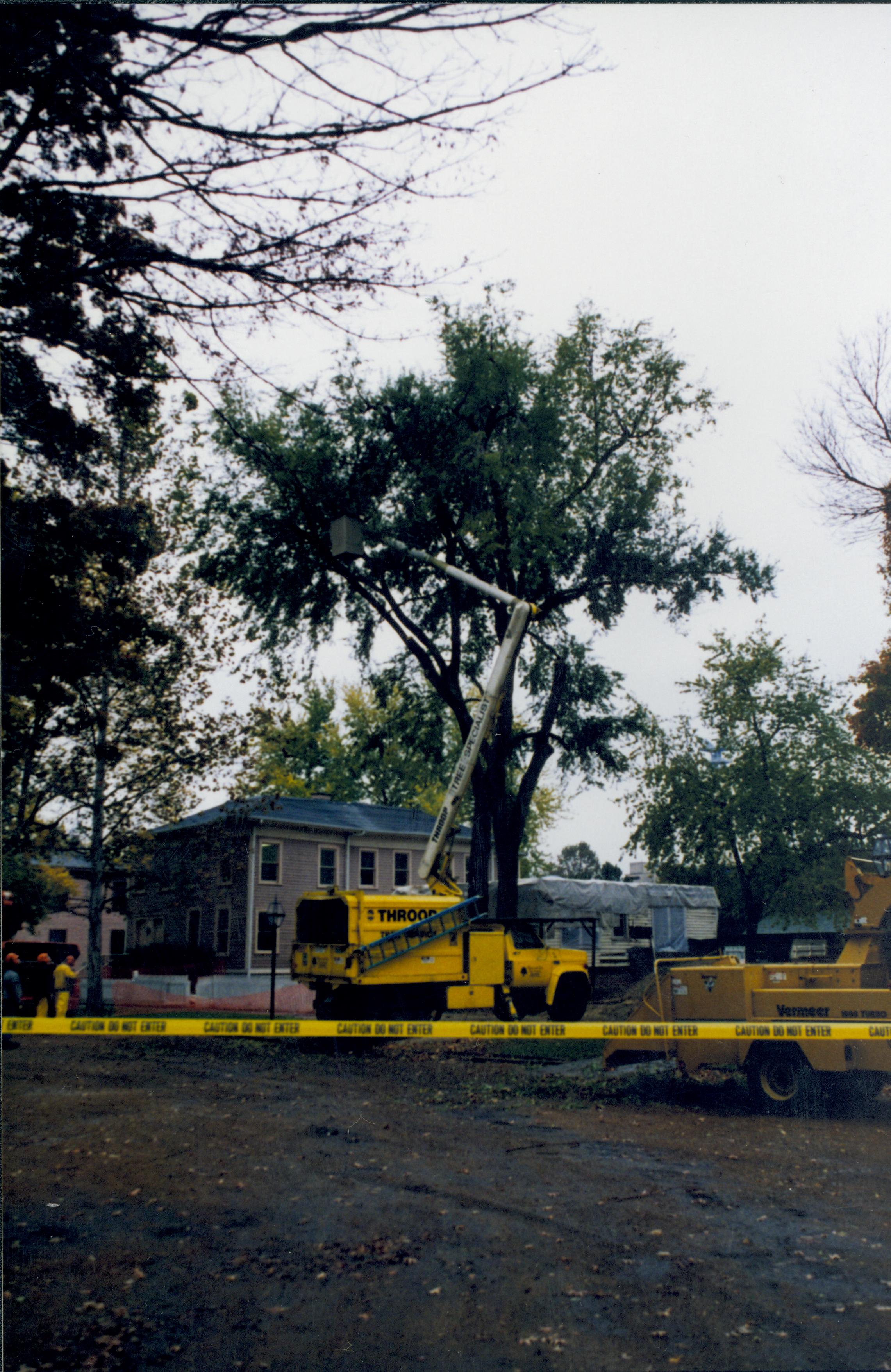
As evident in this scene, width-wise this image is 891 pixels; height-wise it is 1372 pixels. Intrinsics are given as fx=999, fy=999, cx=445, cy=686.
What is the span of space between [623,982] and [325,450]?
1649cm

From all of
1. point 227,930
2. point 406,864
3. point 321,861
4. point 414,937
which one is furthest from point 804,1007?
point 227,930

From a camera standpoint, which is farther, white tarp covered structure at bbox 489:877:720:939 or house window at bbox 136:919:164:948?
white tarp covered structure at bbox 489:877:720:939

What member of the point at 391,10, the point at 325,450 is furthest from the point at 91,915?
the point at 391,10

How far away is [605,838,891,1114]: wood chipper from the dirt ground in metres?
0.48

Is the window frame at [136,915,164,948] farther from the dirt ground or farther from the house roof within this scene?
the dirt ground

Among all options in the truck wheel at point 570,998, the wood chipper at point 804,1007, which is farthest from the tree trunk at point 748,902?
the wood chipper at point 804,1007

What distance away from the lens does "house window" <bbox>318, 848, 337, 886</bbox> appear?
72.8ft

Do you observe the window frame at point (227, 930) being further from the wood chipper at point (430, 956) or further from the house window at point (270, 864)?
the wood chipper at point (430, 956)

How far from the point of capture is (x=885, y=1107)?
11.3 metres

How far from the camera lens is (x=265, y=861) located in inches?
887

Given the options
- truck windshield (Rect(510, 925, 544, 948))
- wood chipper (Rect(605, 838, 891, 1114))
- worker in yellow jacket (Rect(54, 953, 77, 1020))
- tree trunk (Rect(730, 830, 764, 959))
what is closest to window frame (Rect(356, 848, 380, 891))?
truck windshield (Rect(510, 925, 544, 948))

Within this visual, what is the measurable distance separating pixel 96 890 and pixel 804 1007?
1983 centimetres

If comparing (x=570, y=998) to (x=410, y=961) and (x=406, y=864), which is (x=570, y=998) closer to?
(x=410, y=961)

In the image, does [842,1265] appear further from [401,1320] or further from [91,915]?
[91,915]
